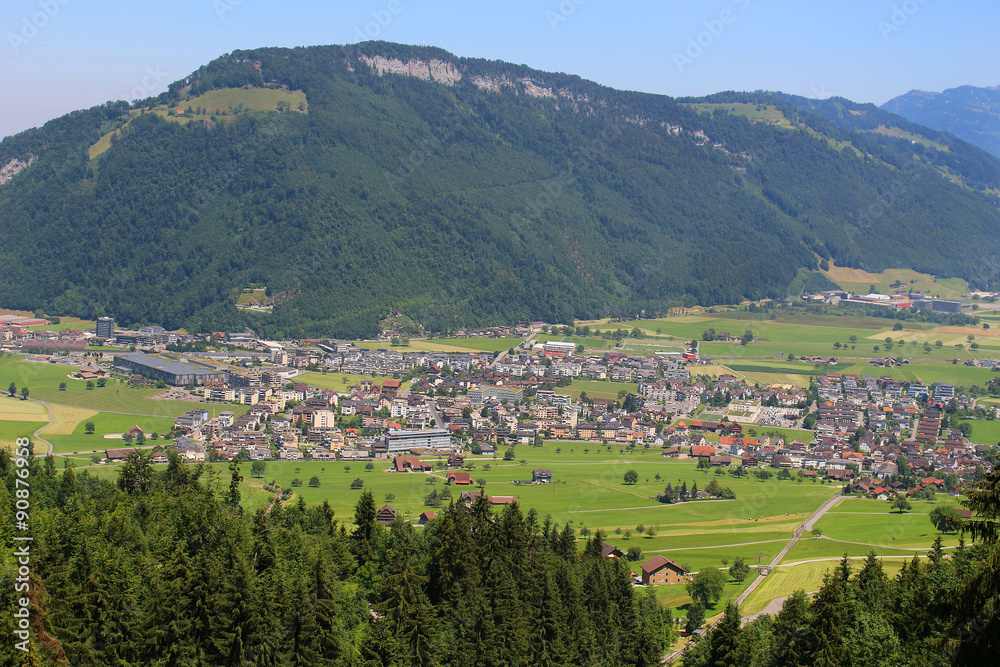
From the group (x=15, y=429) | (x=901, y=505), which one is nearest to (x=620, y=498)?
(x=901, y=505)

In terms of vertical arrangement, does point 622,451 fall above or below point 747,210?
below

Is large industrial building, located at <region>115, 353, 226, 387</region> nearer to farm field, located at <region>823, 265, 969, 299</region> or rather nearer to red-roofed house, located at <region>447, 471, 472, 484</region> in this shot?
red-roofed house, located at <region>447, 471, 472, 484</region>

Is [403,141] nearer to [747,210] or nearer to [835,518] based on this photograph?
[747,210]

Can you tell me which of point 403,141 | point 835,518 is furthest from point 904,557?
point 403,141

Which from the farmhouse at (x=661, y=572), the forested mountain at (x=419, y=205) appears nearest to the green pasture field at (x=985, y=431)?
the farmhouse at (x=661, y=572)

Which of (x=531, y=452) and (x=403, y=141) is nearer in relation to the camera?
(x=531, y=452)

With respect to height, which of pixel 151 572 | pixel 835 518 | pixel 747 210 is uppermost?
pixel 747 210
